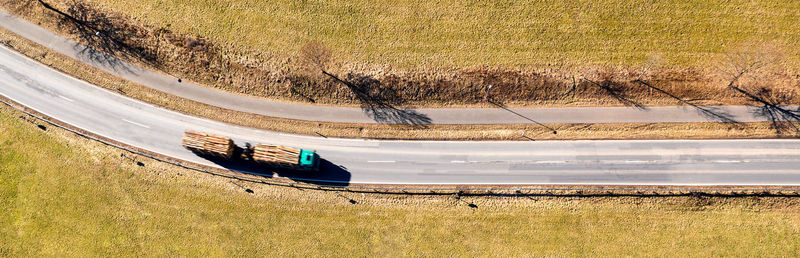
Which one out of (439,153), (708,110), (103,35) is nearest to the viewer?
(708,110)

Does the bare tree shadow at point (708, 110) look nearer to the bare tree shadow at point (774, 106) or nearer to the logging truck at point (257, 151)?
the bare tree shadow at point (774, 106)

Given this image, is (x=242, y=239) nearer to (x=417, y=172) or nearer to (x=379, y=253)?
(x=379, y=253)

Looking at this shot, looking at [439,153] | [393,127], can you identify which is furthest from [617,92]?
[393,127]

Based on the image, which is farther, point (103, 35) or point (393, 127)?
point (103, 35)

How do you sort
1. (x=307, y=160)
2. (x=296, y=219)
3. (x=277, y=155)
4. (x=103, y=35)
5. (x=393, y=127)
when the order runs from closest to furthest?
(x=277, y=155) → (x=307, y=160) → (x=296, y=219) → (x=393, y=127) → (x=103, y=35)

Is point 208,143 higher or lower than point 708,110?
lower

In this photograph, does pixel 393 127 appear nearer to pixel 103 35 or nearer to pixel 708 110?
pixel 708 110

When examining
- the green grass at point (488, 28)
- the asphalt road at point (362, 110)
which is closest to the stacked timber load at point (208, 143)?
the asphalt road at point (362, 110)

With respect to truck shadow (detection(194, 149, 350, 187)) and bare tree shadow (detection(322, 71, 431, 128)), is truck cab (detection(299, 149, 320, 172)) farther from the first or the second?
bare tree shadow (detection(322, 71, 431, 128))

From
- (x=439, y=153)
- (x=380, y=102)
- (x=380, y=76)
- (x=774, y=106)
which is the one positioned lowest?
(x=439, y=153)
